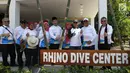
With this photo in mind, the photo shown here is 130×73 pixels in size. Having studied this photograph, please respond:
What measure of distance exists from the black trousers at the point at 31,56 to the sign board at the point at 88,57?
1.07 metres

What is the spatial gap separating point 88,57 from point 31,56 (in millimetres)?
1930

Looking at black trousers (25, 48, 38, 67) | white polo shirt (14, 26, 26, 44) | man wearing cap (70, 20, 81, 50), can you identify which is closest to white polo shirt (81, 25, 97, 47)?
man wearing cap (70, 20, 81, 50)

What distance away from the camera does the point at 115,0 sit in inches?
942

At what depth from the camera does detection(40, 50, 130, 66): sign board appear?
594 cm

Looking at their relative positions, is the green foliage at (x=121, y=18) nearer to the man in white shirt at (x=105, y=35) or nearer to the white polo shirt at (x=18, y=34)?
the man in white shirt at (x=105, y=35)

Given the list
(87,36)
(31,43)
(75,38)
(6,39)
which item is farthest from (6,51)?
(87,36)

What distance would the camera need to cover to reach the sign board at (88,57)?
5938mm

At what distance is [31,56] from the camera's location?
23.6ft

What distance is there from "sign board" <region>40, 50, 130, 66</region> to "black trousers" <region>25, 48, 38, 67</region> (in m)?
1.07

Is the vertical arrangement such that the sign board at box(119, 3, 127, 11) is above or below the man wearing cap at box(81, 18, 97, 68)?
above

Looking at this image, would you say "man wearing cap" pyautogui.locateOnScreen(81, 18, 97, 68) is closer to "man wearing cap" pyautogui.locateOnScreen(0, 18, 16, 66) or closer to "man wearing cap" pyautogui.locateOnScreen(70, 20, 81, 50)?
"man wearing cap" pyautogui.locateOnScreen(70, 20, 81, 50)

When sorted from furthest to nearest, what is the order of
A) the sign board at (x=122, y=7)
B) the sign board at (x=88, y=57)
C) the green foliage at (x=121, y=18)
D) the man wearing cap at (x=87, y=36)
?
the green foliage at (x=121, y=18) < the sign board at (x=122, y=7) < the man wearing cap at (x=87, y=36) < the sign board at (x=88, y=57)

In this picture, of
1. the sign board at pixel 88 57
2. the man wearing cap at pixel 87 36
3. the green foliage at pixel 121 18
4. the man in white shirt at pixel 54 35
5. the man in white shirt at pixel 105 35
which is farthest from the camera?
the green foliage at pixel 121 18

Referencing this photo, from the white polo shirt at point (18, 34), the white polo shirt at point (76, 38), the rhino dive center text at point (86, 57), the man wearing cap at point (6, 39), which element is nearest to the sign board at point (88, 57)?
the rhino dive center text at point (86, 57)
